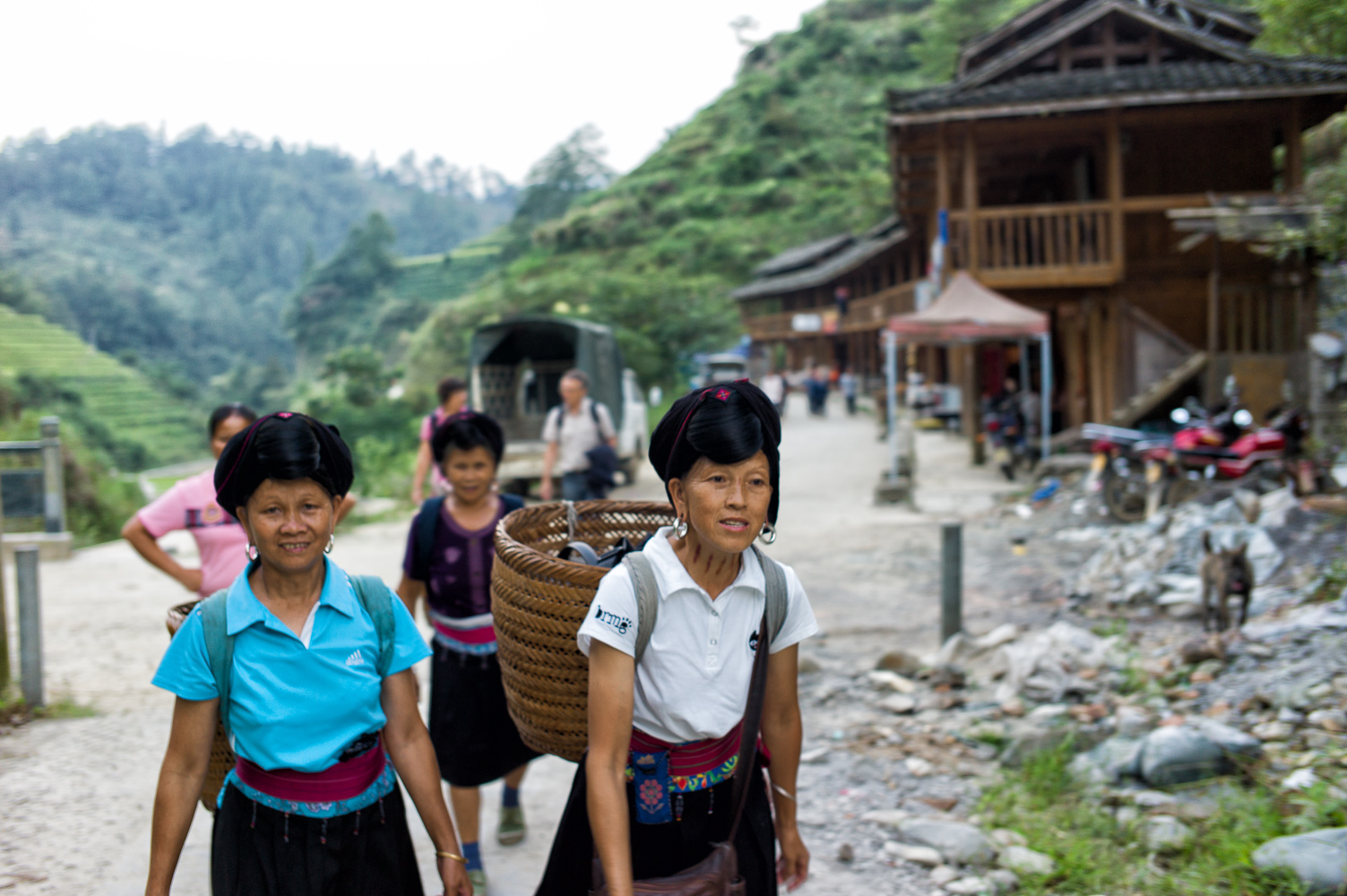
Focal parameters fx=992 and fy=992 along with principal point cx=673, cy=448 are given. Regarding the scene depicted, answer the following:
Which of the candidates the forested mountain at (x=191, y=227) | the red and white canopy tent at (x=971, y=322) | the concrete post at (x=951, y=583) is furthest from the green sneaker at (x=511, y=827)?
the forested mountain at (x=191, y=227)

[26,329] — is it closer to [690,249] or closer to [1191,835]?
[690,249]

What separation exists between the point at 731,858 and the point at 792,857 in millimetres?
200

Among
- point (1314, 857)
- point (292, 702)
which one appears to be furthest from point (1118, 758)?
point (292, 702)

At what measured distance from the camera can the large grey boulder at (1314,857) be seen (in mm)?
2811

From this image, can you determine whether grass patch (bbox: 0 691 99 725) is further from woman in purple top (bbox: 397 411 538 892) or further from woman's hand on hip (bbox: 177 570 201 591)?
woman in purple top (bbox: 397 411 538 892)

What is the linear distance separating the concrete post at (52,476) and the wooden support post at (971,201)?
11.8 meters

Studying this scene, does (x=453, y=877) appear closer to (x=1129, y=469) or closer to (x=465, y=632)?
(x=465, y=632)

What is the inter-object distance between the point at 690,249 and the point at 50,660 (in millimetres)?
44054

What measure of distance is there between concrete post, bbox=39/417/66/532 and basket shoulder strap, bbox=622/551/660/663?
10202 mm

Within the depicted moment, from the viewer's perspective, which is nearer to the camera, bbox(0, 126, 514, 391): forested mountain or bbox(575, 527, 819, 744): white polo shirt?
bbox(575, 527, 819, 744): white polo shirt

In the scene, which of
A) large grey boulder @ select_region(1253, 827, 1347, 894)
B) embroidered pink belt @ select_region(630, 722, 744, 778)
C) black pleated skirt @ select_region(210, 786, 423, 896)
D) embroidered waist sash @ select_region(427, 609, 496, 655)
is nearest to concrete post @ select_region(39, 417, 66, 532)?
embroidered waist sash @ select_region(427, 609, 496, 655)

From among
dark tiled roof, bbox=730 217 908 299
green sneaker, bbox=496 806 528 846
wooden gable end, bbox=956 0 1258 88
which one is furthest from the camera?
dark tiled roof, bbox=730 217 908 299

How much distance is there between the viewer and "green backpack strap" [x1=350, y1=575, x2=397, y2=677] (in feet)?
6.35

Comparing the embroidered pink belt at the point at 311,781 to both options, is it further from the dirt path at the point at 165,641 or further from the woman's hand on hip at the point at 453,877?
the dirt path at the point at 165,641
